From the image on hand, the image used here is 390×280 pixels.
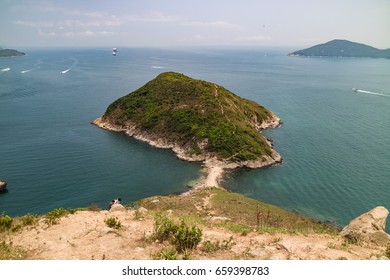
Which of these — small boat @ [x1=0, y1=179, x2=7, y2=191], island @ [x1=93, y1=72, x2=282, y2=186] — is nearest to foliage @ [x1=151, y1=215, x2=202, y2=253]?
island @ [x1=93, y1=72, x2=282, y2=186]

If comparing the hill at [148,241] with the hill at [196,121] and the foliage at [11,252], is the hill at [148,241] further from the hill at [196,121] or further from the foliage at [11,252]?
the hill at [196,121]

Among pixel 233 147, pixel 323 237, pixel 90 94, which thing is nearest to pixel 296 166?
pixel 233 147

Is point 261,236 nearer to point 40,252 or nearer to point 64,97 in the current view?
point 40,252

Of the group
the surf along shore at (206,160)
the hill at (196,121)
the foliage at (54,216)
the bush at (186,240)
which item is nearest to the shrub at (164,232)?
the bush at (186,240)

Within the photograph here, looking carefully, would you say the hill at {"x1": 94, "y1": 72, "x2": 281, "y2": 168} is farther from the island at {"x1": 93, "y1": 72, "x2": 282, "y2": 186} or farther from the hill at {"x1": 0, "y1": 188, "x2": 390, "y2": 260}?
the hill at {"x1": 0, "y1": 188, "x2": 390, "y2": 260}

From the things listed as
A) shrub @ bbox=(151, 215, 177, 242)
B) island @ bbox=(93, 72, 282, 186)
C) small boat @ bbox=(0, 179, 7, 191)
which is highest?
shrub @ bbox=(151, 215, 177, 242)

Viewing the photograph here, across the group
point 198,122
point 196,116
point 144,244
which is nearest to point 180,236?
point 144,244

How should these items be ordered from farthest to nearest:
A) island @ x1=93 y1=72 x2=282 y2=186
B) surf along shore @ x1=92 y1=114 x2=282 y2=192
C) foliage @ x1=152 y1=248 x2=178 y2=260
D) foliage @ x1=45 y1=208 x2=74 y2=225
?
island @ x1=93 y1=72 x2=282 y2=186 → surf along shore @ x1=92 y1=114 x2=282 y2=192 → foliage @ x1=45 y1=208 x2=74 y2=225 → foliage @ x1=152 y1=248 x2=178 y2=260

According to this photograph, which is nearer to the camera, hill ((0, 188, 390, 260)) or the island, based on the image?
hill ((0, 188, 390, 260))
